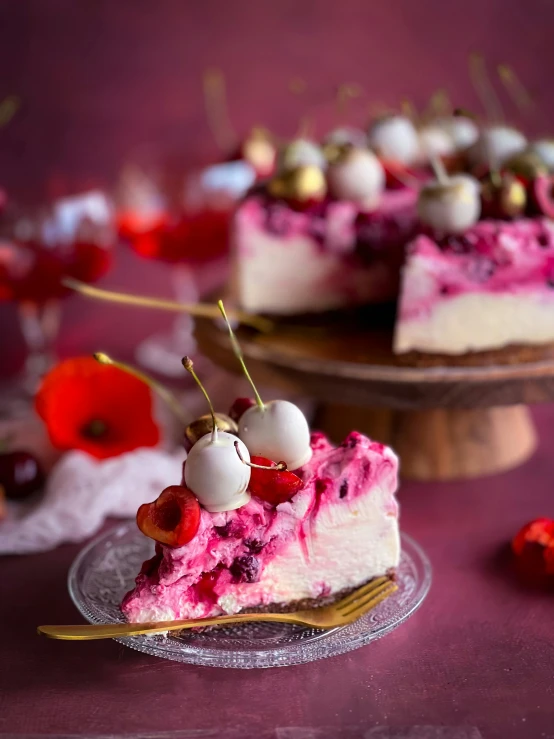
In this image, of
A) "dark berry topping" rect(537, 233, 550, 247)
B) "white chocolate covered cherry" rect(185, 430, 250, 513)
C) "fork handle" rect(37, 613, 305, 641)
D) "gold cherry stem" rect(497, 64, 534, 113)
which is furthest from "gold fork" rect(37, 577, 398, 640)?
"gold cherry stem" rect(497, 64, 534, 113)

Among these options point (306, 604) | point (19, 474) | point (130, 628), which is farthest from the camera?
point (19, 474)

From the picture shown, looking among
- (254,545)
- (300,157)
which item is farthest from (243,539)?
(300,157)

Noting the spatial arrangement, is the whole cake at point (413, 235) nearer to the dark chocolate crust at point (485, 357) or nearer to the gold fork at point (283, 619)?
the dark chocolate crust at point (485, 357)

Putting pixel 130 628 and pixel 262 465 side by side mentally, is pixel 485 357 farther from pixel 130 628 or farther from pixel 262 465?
pixel 130 628

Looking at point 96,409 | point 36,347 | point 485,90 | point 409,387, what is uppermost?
point 409,387

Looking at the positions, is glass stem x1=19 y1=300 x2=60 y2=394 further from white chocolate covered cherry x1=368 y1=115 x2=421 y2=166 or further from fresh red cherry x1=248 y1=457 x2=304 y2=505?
fresh red cherry x1=248 y1=457 x2=304 y2=505

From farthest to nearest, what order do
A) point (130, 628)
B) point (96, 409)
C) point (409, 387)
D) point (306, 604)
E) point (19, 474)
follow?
point (96, 409)
point (19, 474)
point (409, 387)
point (306, 604)
point (130, 628)

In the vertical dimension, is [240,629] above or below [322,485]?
below
